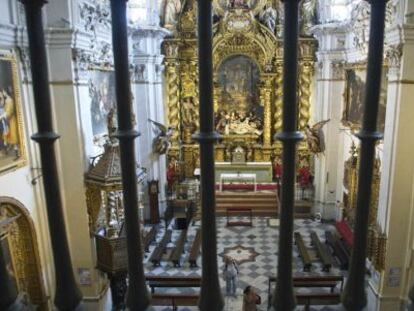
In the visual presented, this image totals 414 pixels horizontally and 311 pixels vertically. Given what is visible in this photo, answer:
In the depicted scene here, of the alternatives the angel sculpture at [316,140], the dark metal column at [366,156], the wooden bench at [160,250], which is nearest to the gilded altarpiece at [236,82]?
the angel sculpture at [316,140]

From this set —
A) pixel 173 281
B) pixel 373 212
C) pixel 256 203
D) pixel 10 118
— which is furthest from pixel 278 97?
pixel 10 118

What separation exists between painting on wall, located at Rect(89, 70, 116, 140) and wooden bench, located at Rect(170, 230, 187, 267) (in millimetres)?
4136

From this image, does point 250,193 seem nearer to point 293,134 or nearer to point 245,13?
point 245,13

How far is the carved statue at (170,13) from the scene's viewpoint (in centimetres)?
1608

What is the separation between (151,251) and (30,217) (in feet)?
19.9

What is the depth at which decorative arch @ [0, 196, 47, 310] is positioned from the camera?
701 centimetres

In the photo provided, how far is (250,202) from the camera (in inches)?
621

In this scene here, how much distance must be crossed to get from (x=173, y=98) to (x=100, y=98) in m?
7.53

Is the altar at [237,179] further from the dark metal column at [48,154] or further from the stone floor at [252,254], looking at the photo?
the dark metal column at [48,154]

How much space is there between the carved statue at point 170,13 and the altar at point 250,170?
5875 millimetres

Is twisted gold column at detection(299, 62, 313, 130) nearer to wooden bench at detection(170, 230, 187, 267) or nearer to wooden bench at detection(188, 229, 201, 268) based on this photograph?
wooden bench at detection(170, 230, 187, 267)

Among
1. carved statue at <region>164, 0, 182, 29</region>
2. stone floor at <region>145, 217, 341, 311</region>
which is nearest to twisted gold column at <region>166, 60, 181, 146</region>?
carved statue at <region>164, 0, 182, 29</region>

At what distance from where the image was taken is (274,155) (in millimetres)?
17938

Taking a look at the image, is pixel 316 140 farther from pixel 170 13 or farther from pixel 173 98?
pixel 170 13
